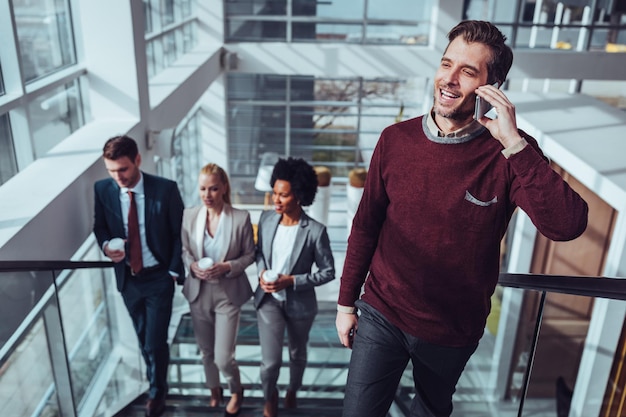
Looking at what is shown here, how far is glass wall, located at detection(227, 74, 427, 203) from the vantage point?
12.0 m

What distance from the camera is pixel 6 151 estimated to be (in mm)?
4195

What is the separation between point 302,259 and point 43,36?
3178 mm

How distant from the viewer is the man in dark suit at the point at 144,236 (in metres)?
3.58

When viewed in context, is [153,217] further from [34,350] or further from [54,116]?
[54,116]

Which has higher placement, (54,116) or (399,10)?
(399,10)

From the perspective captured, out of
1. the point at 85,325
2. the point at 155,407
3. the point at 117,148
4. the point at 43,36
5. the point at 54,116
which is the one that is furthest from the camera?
the point at 85,325

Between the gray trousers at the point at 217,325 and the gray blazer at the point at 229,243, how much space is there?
2.1 inches

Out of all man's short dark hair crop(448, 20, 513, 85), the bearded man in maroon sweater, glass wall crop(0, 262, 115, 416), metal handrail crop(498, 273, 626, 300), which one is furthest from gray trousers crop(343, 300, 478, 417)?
glass wall crop(0, 262, 115, 416)

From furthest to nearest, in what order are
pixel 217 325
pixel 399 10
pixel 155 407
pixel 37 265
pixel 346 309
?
pixel 399 10
pixel 155 407
pixel 217 325
pixel 37 265
pixel 346 309

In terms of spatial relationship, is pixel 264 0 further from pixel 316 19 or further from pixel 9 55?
pixel 9 55

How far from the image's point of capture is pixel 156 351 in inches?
149

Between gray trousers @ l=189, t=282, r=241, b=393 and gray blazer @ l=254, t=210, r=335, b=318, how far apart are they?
0.73 ft

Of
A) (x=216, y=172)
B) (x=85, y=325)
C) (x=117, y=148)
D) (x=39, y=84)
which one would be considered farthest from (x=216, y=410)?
(x=39, y=84)

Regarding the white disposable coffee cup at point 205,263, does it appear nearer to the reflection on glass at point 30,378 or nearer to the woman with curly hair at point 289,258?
the woman with curly hair at point 289,258
